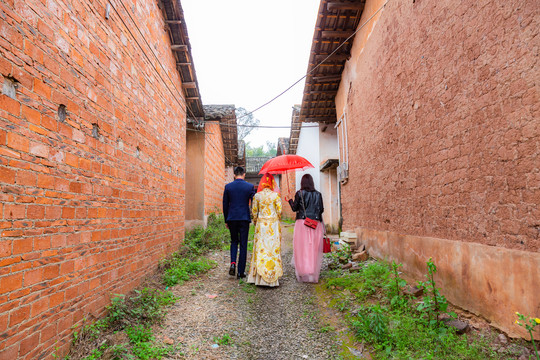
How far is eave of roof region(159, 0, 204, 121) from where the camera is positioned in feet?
19.7

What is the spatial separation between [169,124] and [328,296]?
14.1ft

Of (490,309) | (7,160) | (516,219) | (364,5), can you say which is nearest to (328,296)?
(490,309)

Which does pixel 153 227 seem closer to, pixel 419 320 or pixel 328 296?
pixel 328 296

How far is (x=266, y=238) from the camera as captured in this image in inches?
203

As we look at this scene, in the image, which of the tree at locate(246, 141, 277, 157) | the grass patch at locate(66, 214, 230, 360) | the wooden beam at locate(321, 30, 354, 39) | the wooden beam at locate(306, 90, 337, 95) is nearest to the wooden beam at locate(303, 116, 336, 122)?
the wooden beam at locate(306, 90, 337, 95)

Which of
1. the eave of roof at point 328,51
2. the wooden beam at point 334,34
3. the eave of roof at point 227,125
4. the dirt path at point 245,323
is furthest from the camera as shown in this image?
the eave of roof at point 227,125

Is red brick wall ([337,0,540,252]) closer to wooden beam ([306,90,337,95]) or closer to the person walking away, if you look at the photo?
the person walking away

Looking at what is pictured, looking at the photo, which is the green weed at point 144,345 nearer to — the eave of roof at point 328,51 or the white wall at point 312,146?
the eave of roof at point 328,51

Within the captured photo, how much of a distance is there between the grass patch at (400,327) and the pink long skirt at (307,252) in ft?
3.18

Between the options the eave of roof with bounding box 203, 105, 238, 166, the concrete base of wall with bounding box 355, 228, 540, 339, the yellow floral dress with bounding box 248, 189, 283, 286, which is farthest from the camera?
the eave of roof with bounding box 203, 105, 238, 166

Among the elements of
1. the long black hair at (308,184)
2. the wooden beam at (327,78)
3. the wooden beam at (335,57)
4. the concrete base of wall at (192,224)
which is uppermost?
the wooden beam at (335,57)

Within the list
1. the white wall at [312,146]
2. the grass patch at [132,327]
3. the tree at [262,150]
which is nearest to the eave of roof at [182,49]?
the white wall at [312,146]

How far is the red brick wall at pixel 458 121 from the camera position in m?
Result: 2.43

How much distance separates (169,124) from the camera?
623cm
